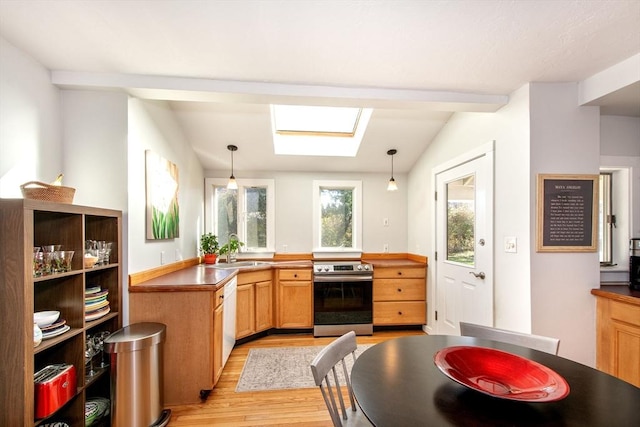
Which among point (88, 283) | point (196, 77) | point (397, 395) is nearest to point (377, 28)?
point (196, 77)

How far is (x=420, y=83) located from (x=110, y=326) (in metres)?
2.81

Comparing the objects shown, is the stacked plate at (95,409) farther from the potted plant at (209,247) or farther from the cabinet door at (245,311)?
the potted plant at (209,247)

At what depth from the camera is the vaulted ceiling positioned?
140 centimetres

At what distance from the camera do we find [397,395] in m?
1.00

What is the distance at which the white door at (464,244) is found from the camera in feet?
8.00

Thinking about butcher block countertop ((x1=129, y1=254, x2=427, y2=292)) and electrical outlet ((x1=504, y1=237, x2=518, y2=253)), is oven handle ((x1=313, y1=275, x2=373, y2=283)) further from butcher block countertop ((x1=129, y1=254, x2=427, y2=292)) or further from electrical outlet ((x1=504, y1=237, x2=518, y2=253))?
electrical outlet ((x1=504, y1=237, x2=518, y2=253))

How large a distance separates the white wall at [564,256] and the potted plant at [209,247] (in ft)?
10.5

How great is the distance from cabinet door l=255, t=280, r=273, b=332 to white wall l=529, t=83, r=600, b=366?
2.54 metres

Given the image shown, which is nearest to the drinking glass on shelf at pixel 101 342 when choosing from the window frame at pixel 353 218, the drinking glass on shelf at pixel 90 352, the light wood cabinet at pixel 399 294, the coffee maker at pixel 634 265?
the drinking glass on shelf at pixel 90 352

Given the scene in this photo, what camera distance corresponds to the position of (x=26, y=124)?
1762 mm

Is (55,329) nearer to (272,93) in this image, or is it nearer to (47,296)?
(47,296)

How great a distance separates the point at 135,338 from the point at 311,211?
260 centimetres

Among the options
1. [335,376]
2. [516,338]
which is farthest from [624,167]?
[335,376]

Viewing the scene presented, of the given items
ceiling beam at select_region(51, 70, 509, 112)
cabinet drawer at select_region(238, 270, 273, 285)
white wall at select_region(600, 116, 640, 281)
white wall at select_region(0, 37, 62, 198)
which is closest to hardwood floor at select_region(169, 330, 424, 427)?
cabinet drawer at select_region(238, 270, 273, 285)
